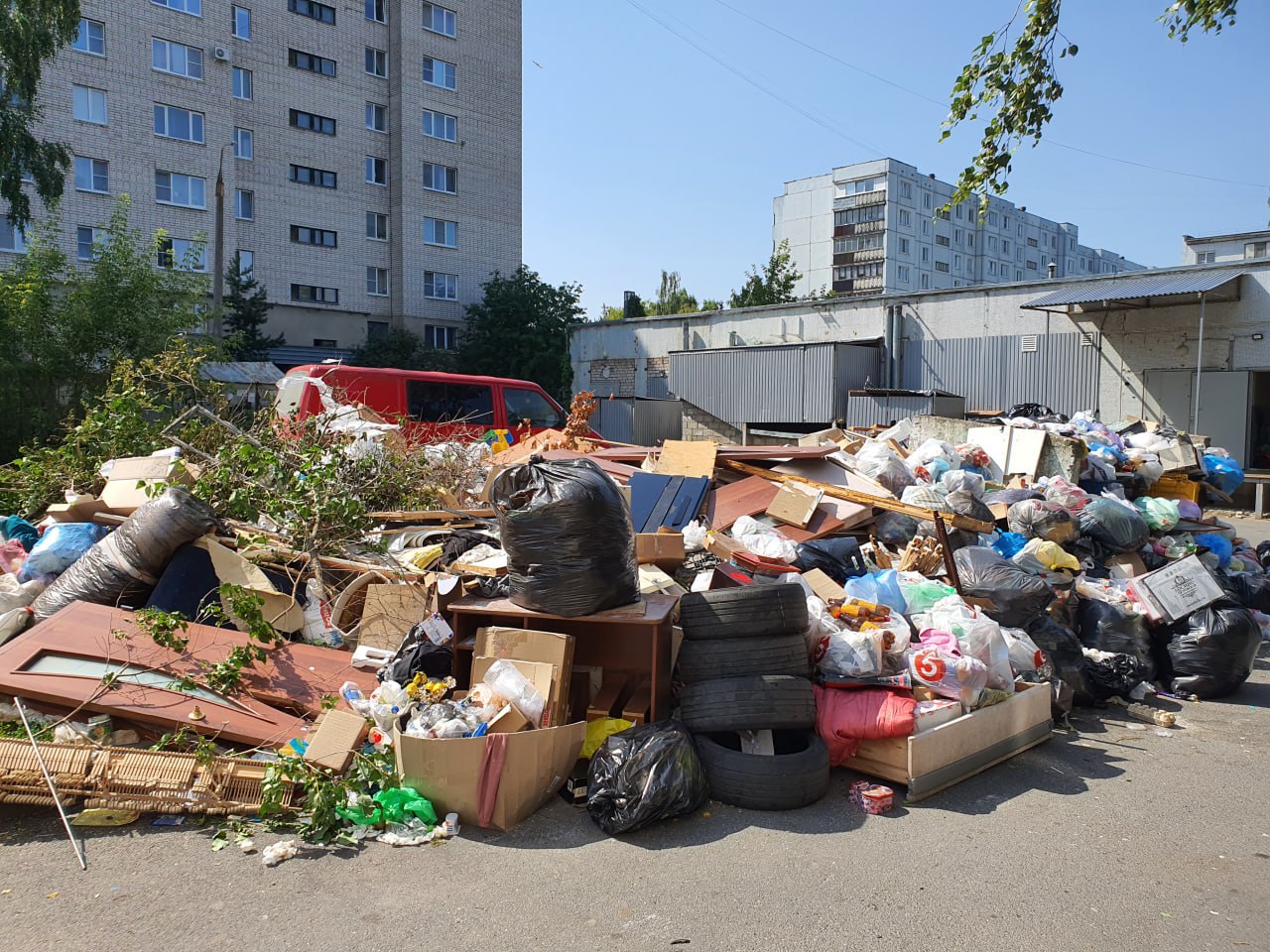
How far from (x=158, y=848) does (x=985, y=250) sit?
264 ft

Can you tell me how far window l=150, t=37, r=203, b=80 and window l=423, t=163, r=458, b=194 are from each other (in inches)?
308

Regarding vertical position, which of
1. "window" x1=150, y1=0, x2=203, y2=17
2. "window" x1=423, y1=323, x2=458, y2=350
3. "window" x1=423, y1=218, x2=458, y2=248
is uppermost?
"window" x1=150, y1=0, x2=203, y2=17

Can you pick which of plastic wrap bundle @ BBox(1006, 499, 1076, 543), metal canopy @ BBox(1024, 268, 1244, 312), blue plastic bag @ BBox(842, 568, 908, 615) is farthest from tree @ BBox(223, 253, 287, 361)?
blue plastic bag @ BBox(842, 568, 908, 615)

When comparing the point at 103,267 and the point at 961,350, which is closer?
the point at 103,267

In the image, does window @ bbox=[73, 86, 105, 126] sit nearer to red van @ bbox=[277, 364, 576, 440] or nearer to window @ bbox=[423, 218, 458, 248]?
window @ bbox=[423, 218, 458, 248]

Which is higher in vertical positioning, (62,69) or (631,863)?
(62,69)

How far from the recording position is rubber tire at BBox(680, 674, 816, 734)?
4070 mm

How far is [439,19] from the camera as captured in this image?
32.7 m

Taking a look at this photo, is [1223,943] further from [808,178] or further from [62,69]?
[808,178]

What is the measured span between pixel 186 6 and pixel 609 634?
29990 millimetres

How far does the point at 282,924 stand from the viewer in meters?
2.97

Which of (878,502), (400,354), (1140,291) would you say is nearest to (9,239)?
(400,354)

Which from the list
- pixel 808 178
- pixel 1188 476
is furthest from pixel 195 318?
pixel 808 178

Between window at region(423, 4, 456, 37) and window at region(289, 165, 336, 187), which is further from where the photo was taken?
window at region(423, 4, 456, 37)
